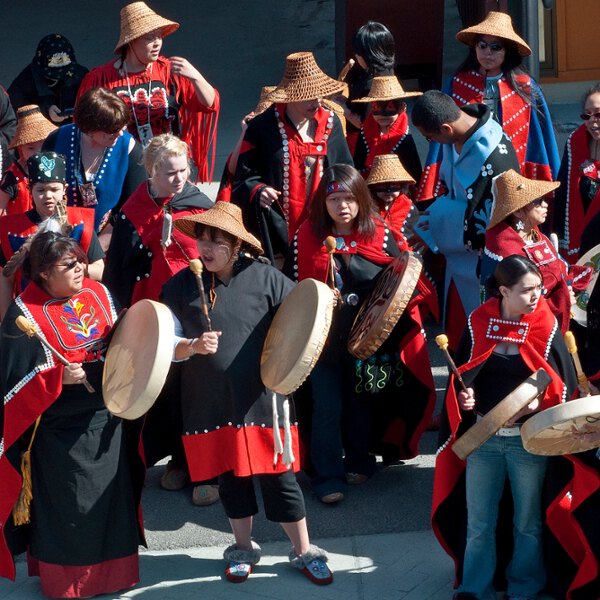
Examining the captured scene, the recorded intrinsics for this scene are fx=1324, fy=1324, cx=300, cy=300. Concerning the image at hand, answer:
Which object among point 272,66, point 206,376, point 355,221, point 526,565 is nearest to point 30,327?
point 206,376

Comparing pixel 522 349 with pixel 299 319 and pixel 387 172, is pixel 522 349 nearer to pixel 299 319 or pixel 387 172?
pixel 299 319

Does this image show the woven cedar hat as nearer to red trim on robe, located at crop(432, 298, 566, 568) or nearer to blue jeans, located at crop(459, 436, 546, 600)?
red trim on robe, located at crop(432, 298, 566, 568)

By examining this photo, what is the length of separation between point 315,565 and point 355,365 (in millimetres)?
1072

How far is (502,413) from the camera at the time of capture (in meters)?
4.73

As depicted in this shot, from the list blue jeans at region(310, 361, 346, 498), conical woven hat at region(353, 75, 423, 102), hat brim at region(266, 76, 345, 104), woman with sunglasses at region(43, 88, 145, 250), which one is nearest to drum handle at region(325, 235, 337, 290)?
blue jeans at region(310, 361, 346, 498)

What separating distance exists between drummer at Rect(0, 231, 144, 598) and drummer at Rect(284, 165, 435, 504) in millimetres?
1057

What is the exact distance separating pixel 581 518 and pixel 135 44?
3691 millimetres

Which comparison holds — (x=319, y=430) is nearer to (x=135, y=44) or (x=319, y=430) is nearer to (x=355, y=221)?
(x=355, y=221)

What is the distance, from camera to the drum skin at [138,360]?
16.3 feet

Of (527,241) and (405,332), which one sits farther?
(405,332)

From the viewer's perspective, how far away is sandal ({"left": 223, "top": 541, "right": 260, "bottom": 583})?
5.47 m

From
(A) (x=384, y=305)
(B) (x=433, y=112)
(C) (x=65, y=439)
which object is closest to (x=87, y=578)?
(C) (x=65, y=439)

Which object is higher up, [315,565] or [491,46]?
[491,46]

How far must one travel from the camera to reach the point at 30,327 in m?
4.96
